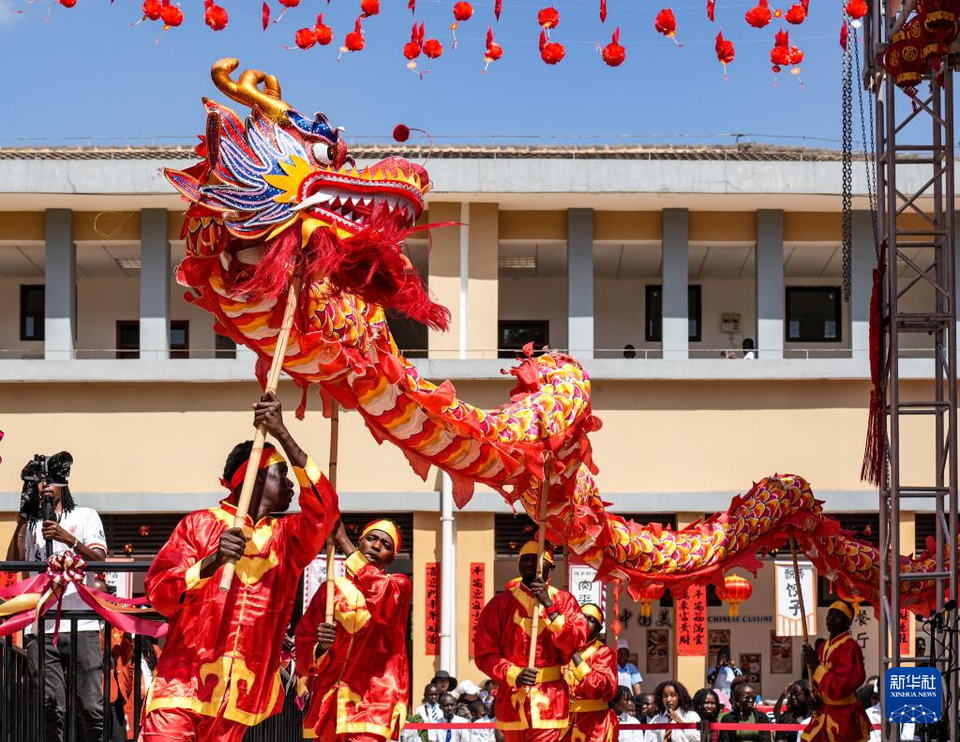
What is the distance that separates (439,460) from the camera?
7.67m

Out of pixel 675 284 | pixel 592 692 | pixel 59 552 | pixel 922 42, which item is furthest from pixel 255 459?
pixel 675 284

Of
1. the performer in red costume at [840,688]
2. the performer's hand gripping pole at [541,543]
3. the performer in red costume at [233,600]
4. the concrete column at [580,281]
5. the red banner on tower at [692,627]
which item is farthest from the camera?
the concrete column at [580,281]

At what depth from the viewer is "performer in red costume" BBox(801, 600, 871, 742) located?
33.8 feet

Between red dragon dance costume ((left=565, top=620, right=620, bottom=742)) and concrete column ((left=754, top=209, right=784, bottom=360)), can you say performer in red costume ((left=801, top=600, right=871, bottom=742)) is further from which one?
concrete column ((left=754, top=209, right=784, bottom=360))

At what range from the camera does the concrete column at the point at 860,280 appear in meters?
16.3

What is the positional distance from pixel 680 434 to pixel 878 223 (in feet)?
20.1

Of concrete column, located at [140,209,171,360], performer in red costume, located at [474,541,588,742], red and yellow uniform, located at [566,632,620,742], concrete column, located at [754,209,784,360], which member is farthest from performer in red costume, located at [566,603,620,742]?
concrete column, located at [140,209,171,360]

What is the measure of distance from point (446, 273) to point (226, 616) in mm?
10407

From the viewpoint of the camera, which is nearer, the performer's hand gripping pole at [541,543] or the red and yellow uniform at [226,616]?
the red and yellow uniform at [226,616]

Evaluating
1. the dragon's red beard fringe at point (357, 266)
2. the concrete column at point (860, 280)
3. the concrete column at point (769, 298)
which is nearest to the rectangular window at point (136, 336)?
the concrete column at point (769, 298)

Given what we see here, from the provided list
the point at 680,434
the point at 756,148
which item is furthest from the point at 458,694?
the point at 756,148

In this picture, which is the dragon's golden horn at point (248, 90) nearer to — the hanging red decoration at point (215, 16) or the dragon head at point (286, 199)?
the dragon head at point (286, 199)

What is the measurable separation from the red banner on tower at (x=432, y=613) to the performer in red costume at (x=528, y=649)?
6419 millimetres

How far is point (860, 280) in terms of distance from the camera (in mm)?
16516
